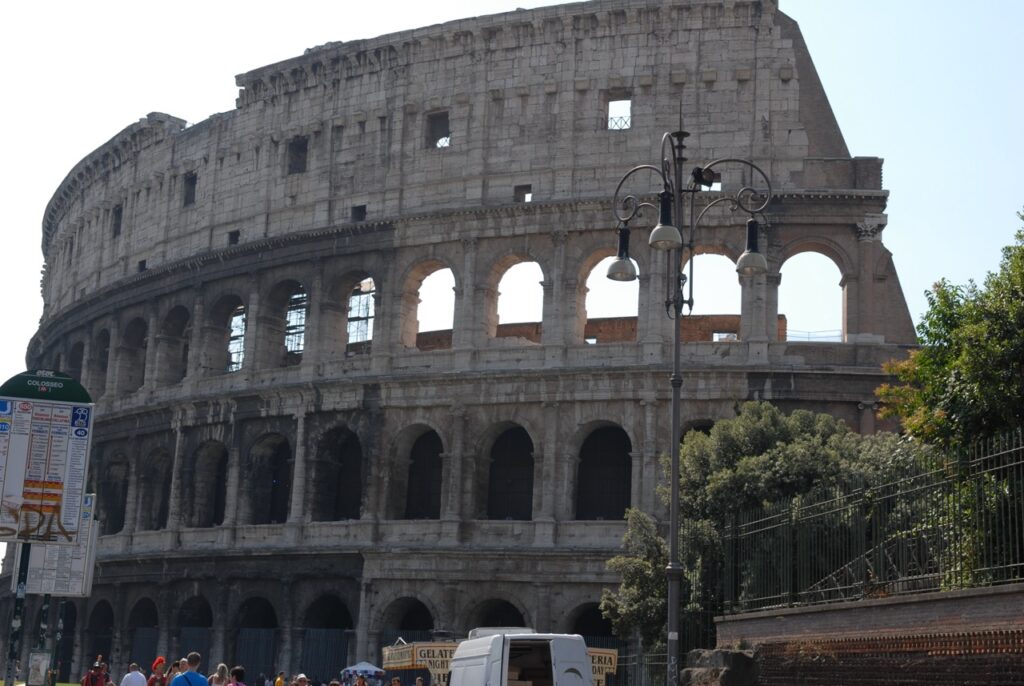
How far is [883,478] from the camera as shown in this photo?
15805 mm

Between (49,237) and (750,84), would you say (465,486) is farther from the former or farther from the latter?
(49,237)

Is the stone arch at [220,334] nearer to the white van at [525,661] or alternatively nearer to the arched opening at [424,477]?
the arched opening at [424,477]

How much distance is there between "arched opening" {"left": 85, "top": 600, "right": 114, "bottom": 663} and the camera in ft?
135

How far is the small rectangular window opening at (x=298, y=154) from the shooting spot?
38969mm

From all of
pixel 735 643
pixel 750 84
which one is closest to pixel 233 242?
pixel 750 84

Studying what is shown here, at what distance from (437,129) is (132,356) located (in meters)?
13.1

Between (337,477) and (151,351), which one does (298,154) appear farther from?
(337,477)

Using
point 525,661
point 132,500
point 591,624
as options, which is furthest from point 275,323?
point 525,661

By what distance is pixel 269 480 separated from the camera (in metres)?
38.2

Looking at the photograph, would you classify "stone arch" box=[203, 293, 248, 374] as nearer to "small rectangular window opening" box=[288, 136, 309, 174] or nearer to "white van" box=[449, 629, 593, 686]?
"small rectangular window opening" box=[288, 136, 309, 174]

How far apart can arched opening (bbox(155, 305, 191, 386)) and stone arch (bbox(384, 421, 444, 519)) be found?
A: 30.9 feet

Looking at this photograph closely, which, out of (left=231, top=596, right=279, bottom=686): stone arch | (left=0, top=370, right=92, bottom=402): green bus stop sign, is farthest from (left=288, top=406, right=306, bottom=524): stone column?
(left=0, top=370, right=92, bottom=402): green bus stop sign

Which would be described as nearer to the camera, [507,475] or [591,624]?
[591,624]

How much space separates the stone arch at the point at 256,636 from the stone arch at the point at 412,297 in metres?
7.81
